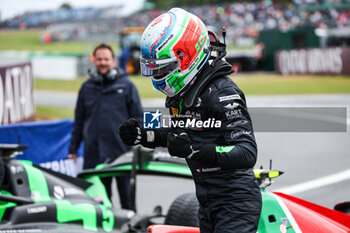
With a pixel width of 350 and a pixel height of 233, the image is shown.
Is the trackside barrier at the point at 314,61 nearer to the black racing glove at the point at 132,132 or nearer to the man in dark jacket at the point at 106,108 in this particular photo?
the man in dark jacket at the point at 106,108

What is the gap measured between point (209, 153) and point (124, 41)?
30721 millimetres

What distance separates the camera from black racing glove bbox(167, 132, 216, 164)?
8.63 ft

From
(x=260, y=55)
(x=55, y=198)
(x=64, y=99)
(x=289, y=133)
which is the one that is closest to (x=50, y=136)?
(x=55, y=198)

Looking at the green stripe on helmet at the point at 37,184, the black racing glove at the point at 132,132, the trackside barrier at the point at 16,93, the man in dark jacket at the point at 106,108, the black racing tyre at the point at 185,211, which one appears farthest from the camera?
the trackside barrier at the point at 16,93

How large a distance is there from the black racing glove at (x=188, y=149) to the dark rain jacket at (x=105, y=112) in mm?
3604

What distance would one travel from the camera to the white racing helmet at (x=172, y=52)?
2834 millimetres

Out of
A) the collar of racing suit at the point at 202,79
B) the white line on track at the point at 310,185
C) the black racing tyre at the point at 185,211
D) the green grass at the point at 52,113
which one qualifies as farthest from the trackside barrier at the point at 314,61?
the collar of racing suit at the point at 202,79

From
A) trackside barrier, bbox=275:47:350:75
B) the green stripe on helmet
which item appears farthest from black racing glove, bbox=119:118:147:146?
trackside barrier, bbox=275:47:350:75

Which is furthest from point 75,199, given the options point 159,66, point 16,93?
point 16,93

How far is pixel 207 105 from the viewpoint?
2.80m

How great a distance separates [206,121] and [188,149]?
21cm

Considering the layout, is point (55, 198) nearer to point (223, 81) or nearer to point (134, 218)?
point (134, 218)

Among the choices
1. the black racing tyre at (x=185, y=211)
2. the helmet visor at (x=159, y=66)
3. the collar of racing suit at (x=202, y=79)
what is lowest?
the black racing tyre at (x=185, y=211)

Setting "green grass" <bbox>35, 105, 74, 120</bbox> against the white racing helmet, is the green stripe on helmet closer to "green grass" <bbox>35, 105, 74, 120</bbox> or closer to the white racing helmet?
the white racing helmet
